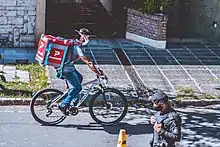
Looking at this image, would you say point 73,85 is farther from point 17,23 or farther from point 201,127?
point 17,23

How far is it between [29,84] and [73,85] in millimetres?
2298

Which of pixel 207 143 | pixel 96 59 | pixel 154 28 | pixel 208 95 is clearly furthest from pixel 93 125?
pixel 154 28

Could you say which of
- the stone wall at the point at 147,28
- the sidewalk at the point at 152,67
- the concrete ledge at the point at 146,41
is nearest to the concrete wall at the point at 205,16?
the sidewalk at the point at 152,67

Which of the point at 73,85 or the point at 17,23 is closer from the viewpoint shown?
the point at 73,85

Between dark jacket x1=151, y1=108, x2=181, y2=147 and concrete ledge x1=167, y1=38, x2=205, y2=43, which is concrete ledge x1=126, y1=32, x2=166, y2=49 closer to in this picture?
→ concrete ledge x1=167, y1=38, x2=205, y2=43

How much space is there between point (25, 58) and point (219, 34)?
19.3ft

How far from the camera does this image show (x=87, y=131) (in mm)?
10562

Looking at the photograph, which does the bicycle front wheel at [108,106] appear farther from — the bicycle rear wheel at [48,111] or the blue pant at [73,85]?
the bicycle rear wheel at [48,111]

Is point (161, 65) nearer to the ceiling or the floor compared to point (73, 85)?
nearer to the floor

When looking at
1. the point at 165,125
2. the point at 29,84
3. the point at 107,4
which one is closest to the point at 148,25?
the point at 107,4

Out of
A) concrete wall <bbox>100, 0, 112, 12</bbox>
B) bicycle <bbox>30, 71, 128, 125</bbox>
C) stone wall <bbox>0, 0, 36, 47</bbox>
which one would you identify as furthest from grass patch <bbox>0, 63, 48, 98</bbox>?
concrete wall <bbox>100, 0, 112, 12</bbox>

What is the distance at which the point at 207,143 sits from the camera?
33.4 ft

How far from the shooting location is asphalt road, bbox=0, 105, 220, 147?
996cm

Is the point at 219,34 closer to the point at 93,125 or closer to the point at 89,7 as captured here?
the point at 89,7
